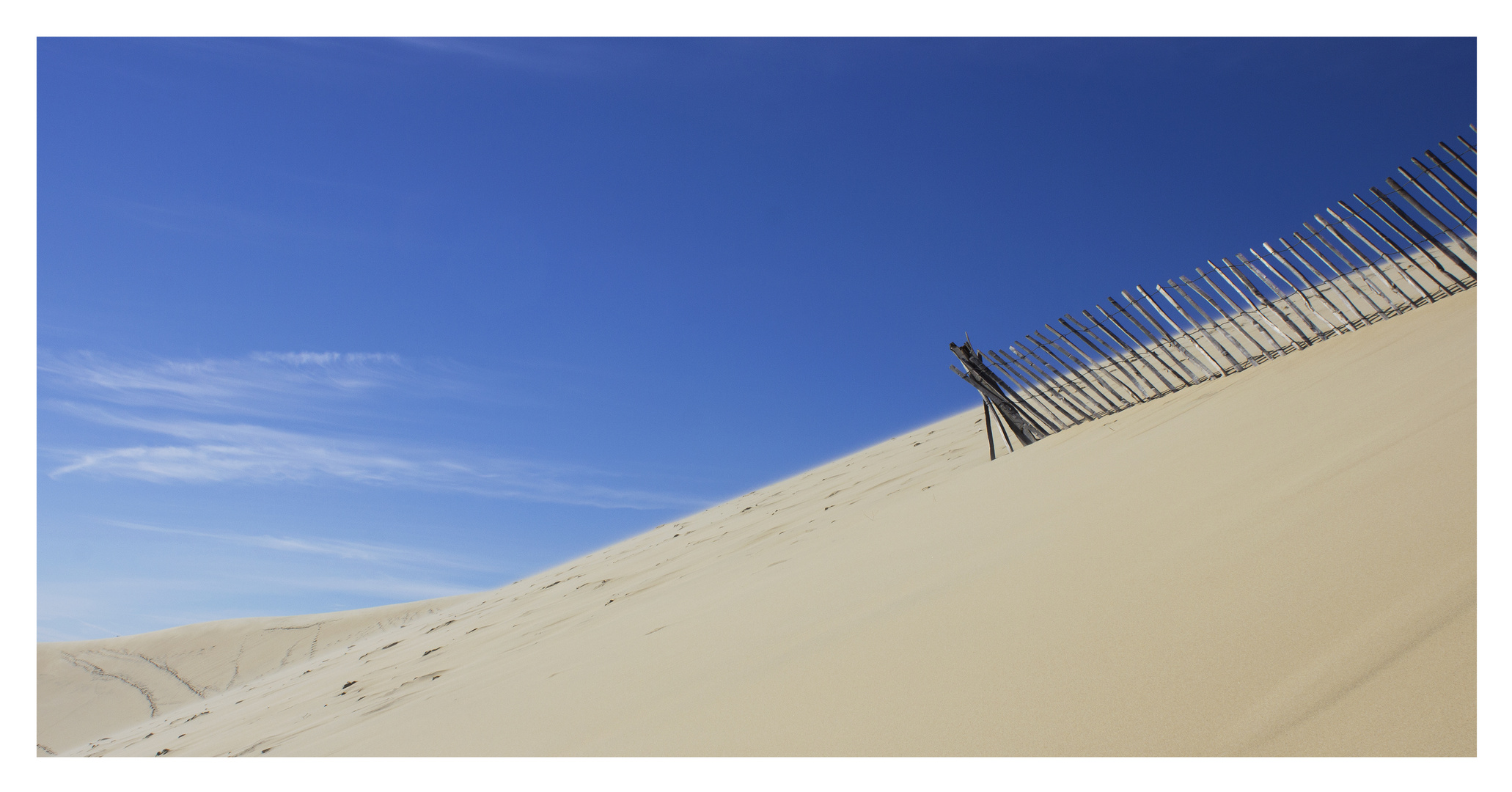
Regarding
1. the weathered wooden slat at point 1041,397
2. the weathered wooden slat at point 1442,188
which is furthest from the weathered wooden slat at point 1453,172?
the weathered wooden slat at point 1041,397

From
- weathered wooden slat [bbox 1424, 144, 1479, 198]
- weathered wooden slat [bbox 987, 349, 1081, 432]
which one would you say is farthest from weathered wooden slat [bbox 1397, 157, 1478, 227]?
weathered wooden slat [bbox 987, 349, 1081, 432]

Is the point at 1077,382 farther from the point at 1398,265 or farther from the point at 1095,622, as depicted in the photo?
the point at 1095,622

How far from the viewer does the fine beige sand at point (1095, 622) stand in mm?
1555

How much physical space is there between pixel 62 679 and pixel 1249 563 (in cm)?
2104

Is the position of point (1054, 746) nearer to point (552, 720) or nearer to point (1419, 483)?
point (1419, 483)

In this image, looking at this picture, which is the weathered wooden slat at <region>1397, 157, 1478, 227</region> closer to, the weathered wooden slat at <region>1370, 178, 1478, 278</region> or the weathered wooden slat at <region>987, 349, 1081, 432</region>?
the weathered wooden slat at <region>1370, 178, 1478, 278</region>

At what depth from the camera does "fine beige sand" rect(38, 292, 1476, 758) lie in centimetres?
155

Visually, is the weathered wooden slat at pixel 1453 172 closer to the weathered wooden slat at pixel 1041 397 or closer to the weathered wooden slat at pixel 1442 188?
the weathered wooden slat at pixel 1442 188

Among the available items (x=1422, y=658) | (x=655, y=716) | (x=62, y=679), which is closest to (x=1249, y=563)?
(x=1422, y=658)

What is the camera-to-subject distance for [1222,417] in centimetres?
399

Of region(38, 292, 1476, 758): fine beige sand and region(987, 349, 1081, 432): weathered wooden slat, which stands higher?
region(987, 349, 1081, 432): weathered wooden slat

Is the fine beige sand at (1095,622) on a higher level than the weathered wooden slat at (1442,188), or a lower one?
lower

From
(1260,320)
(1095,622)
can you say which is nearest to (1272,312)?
(1260,320)

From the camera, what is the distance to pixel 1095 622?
198 cm
